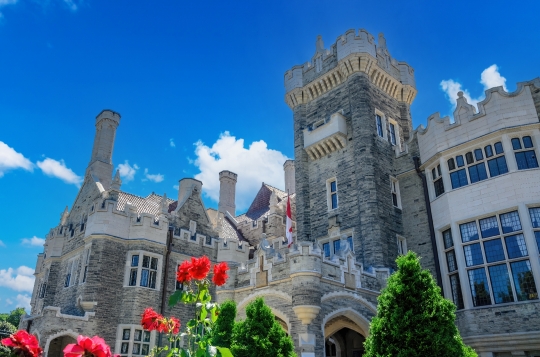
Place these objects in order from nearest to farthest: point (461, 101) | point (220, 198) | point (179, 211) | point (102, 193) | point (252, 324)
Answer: point (252, 324) < point (461, 101) < point (102, 193) < point (179, 211) < point (220, 198)

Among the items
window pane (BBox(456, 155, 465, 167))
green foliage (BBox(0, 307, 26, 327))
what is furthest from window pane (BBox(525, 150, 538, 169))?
green foliage (BBox(0, 307, 26, 327))

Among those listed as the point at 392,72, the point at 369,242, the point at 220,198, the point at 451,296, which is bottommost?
the point at 451,296

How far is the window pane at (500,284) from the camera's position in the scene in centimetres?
1484

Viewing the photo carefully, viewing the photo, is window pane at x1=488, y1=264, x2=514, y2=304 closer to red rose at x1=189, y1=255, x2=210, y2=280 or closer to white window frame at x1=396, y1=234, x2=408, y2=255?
white window frame at x1=396, y1=234, x2=408, y2=255

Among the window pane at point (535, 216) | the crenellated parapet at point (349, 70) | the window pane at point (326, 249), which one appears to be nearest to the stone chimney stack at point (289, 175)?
the crenellated parapet at point (349, 70)

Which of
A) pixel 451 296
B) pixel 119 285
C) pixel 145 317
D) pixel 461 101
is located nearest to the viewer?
pixel 145 317

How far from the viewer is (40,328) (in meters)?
17.0

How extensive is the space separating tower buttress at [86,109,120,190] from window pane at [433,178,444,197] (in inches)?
675

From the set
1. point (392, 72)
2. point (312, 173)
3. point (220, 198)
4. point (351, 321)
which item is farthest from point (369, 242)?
point (220, 198)

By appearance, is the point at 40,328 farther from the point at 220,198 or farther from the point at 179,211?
the point at 220,198

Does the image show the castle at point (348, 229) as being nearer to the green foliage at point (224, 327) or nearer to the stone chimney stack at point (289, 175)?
the green foliage at point (224, 327)

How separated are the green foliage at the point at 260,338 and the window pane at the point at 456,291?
755cm

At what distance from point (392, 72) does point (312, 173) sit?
7.14 m

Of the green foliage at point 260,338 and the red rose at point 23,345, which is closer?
the red rose at point 23,345
